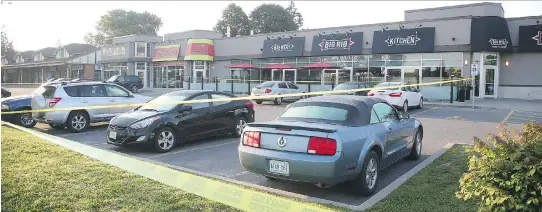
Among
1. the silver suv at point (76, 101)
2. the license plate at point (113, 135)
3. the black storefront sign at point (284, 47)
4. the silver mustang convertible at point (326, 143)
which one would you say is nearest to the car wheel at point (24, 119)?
the silver suv at point (76, 101)

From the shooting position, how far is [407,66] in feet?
90.2

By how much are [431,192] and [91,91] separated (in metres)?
10.6

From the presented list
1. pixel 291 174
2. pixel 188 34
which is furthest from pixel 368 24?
pixel 291 174

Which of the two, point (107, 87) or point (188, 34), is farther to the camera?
point (188, 34)

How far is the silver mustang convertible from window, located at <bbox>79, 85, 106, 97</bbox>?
820cm

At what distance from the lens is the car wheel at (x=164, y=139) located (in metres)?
8.91

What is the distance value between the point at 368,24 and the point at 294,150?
25361 mm

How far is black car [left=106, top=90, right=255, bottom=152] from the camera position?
29.0ft

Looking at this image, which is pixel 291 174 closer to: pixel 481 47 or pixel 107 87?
pixel 107 87

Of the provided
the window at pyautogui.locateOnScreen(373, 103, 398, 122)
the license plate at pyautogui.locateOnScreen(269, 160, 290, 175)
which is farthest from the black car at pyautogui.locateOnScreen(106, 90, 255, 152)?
the window at pyautogui.locateOnScreen(373, 103, 398, 122)

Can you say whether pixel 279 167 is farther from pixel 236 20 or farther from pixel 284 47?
pixel 236 20

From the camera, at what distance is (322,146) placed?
17.6 ft

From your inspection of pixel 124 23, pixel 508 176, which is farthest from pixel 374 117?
pixel 124 23

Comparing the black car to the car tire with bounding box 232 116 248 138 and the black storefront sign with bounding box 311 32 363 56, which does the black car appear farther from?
the black storefront sign with bounding box 311 32 363 56
